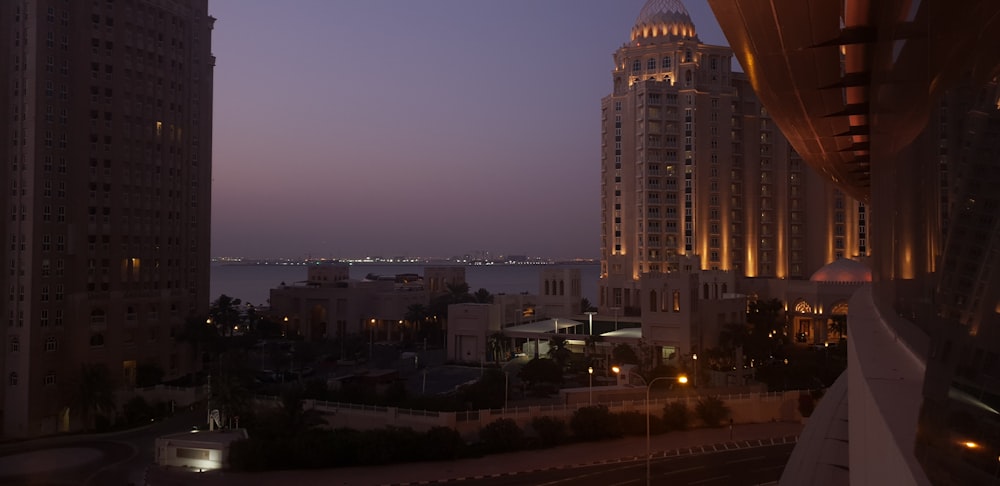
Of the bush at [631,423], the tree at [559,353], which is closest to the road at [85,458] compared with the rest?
the bush at [631,423]

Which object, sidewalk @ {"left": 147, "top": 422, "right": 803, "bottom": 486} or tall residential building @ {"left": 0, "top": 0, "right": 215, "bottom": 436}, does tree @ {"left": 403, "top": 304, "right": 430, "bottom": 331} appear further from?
sidewalk @ {"left": 147, "top": 422, "right": 803, "bottom": 486}

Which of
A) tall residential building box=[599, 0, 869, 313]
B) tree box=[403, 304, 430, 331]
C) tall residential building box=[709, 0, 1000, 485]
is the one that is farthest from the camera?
tall residential building box=[599, 0, 869, 313]

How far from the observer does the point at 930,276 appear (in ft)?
13.6

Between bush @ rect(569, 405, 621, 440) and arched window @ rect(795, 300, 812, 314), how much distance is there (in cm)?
3881

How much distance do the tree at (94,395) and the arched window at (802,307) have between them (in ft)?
181

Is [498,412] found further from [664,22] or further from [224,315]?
[664,22]

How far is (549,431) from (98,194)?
110 feet

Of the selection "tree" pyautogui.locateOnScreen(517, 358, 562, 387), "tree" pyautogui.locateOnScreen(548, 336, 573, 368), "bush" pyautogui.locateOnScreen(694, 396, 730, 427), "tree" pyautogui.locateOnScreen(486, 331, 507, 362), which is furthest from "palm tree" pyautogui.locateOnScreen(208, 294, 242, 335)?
"bush" pyautogui.locateOnScreen(694, 396, 730, 427)

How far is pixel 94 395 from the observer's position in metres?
41.3

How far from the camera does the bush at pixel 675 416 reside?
35.8m

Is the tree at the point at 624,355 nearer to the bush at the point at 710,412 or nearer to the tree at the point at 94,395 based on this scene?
the bush at the point at 710,412

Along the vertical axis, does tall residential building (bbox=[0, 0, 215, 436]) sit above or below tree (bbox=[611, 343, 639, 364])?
above

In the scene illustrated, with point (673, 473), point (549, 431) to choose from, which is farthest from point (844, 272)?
point (673, 473)

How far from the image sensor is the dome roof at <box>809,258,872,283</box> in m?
64.3
